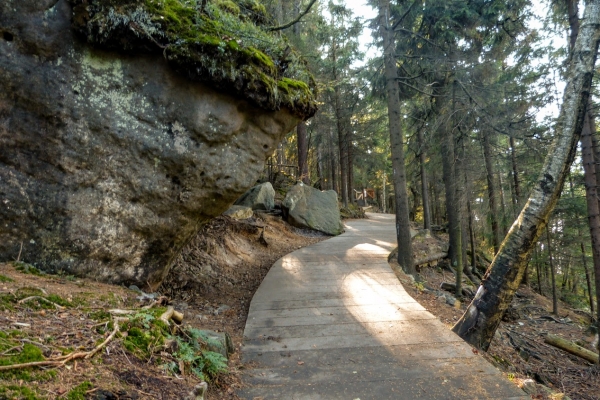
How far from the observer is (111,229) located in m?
4.44

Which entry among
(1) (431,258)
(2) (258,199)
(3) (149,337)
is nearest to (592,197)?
(1) (431,258)

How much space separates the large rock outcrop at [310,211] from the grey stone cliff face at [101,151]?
768 cm

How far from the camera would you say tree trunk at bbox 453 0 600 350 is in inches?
174

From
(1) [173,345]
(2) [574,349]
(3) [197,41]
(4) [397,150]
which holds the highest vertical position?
(3) [197,41]

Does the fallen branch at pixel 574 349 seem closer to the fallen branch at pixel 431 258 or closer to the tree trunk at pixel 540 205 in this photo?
the fallen branch at pixel 431 258

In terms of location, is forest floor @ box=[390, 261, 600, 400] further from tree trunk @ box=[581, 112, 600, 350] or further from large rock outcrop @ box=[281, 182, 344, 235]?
large rock outcrop @ box=[281, 182, 344, 235]

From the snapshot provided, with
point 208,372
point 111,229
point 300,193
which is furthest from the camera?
point 300,193

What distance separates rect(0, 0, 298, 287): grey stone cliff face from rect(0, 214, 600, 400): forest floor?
0.49 meters

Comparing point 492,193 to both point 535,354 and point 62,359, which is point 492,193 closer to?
point 535,354

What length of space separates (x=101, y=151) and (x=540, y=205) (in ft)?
18.5

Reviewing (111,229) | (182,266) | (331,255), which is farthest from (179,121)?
(331,255)

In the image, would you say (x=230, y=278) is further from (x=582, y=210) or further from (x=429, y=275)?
(x=582, y=210)

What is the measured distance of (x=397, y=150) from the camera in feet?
28.3

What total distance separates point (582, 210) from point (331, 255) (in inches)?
321
